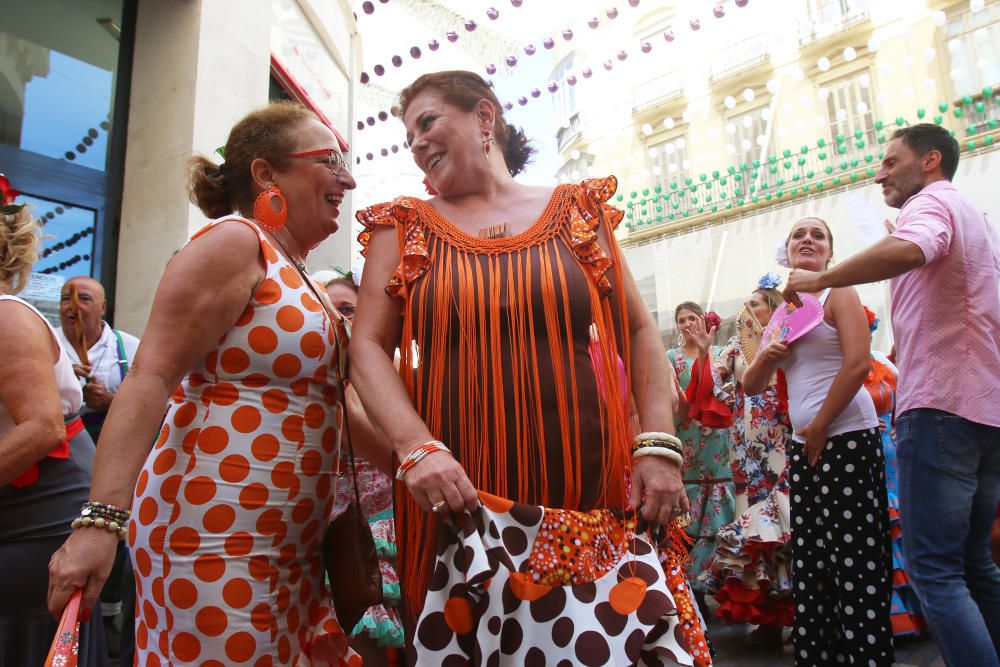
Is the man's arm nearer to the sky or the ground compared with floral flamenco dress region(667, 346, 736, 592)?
nearer to the sky

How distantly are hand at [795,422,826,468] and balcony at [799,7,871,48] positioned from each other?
545 inches

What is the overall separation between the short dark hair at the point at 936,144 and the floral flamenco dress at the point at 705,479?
2.15 meters

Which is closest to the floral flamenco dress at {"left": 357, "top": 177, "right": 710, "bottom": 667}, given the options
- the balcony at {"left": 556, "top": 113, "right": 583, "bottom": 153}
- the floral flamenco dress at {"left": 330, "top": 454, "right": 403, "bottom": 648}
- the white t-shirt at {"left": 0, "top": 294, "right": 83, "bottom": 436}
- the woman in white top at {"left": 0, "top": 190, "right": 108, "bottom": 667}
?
the floral flamenco dress at {"left": 330, "top": 454, "right": 403, "bottom": 648}

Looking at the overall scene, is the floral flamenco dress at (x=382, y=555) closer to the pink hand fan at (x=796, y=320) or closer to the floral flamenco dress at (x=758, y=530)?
the pink hand fan at (x=796, y=320)

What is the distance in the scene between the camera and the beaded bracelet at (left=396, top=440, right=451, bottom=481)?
4.29 ft

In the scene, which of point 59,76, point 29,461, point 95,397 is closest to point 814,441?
point 29,461

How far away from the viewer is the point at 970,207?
2.51 metres

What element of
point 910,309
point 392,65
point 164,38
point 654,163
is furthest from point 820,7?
point 910,309

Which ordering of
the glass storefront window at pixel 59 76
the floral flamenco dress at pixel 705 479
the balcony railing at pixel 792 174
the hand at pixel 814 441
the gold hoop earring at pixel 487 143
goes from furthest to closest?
the balcony railing at pixel 792 174
the glass storefront window at pixel 59 76
the floral flamenco dress at pixel 705 479
the hand at pixel 814 441
the gold hoop earring at pixel 487 143

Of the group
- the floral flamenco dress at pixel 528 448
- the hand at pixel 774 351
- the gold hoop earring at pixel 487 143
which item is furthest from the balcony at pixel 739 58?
the floral flamenco dress at pixel 528 448

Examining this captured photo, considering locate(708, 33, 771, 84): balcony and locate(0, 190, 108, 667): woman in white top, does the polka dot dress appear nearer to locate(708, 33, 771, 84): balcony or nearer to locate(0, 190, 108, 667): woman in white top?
locate(0, 190, 108, 667): woman in white top

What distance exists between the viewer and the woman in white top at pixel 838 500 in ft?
8.95

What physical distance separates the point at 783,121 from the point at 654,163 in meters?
2.80

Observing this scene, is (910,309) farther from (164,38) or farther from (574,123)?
(574,123)
